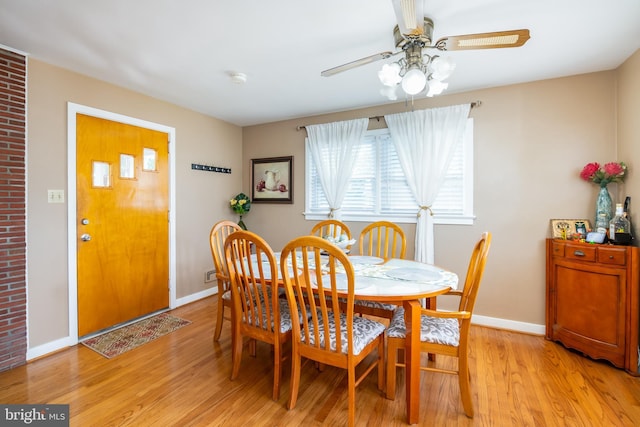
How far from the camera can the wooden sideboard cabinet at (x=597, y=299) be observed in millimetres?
2176

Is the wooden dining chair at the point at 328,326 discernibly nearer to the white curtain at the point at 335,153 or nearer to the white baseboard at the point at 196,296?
the white curtain at the point at 335,153

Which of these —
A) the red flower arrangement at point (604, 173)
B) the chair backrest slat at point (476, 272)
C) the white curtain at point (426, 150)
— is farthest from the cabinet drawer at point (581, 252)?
the chair backrest slat at point (476, 272)

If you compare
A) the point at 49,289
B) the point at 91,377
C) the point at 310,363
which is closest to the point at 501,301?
the point at 310,363

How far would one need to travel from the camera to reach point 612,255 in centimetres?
225

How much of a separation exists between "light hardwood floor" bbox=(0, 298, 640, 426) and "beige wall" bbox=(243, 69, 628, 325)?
0.63 meters

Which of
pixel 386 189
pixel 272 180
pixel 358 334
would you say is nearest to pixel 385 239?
pixel 386 189

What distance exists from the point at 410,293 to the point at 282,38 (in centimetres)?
195

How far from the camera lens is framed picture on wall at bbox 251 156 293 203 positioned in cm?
414

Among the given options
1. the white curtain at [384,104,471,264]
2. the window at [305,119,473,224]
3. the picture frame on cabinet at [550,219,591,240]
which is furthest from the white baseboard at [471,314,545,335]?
the window at [305,119,473,224]

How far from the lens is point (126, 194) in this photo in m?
3.05

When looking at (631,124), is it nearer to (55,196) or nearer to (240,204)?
(240,204)

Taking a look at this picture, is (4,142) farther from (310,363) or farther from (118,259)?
(310,363)

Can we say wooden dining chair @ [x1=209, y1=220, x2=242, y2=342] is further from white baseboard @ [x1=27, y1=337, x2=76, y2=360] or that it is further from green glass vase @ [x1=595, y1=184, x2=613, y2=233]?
green glass vase @ [x1=595, y1=184, x2=613, y2=233]

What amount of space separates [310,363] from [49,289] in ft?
7.51
